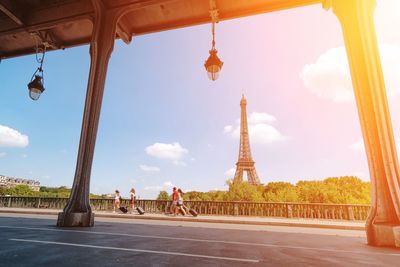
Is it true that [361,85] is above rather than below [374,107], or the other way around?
above

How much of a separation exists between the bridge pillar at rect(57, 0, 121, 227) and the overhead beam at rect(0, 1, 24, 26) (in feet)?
9.60

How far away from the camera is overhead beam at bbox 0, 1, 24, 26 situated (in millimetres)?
8016

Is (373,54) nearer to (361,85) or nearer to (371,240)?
(361,85)

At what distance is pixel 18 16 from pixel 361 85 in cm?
1047

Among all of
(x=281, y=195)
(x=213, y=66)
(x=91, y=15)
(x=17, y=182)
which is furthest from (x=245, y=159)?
(x=17, y=182)

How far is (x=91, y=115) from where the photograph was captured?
291 inches

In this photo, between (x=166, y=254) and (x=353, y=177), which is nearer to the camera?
(x=166, y=254)

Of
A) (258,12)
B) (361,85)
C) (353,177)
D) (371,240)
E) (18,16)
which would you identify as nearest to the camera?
(371,240)

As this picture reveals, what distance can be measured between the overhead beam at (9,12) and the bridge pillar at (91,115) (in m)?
2.93

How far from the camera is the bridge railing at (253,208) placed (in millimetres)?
15273

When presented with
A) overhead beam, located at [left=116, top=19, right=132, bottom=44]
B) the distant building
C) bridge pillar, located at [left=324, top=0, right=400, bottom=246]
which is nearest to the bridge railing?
bridge pillar, located at [left=324, top=0, right=400, bottom=246]

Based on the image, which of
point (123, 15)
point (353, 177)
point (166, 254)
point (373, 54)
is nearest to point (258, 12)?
point (373, 54)

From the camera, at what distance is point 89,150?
721 cm

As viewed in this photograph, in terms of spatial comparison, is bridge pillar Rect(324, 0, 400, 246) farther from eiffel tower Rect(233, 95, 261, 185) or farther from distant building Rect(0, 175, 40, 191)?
distant building Rect(0, 175, 40, 191)
